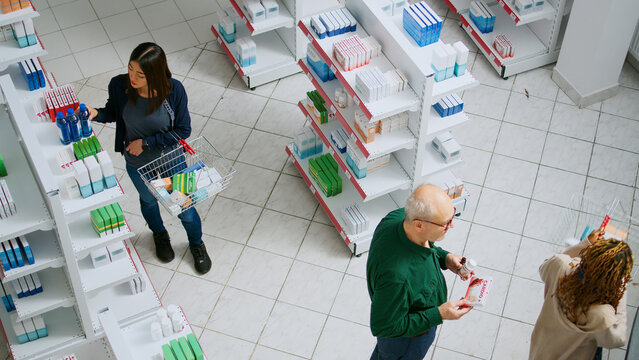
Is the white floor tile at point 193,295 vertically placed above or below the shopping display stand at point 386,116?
below

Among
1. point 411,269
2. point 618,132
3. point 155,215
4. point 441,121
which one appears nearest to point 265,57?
point 155,215

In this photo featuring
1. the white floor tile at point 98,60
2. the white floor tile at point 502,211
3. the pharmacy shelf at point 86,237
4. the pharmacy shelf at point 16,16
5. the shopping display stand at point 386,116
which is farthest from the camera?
the white floor tile at point 98,60

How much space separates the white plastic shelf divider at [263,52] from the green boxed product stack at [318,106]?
52.6 inches

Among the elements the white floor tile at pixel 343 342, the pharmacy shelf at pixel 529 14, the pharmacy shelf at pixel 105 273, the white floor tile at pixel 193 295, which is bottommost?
the white floor tile at pixel 343 342

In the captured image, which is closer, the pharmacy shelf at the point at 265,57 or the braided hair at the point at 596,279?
the braided hair at the point at 596,279

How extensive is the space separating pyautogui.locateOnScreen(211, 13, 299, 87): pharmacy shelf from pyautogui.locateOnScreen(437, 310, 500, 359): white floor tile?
319 centimetres

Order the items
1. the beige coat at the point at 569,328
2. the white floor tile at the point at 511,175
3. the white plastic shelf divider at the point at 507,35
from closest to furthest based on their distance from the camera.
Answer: the beige coat at the point at 569,328, the white floor tile at the point at 511,175, the white plastic shelf divider at the point at 507,35

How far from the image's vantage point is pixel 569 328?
4.52 m

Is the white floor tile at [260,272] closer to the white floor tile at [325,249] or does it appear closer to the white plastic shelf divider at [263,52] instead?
the white floor tile at [325,249]

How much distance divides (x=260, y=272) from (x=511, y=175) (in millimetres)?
2536

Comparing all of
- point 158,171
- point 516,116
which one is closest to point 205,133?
point 158,171

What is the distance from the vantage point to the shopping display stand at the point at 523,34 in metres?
7.76

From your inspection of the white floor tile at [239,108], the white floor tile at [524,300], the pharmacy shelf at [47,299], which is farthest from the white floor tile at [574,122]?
the pharmacy shelf at [47,299]

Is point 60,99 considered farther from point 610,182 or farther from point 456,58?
point 610,182
